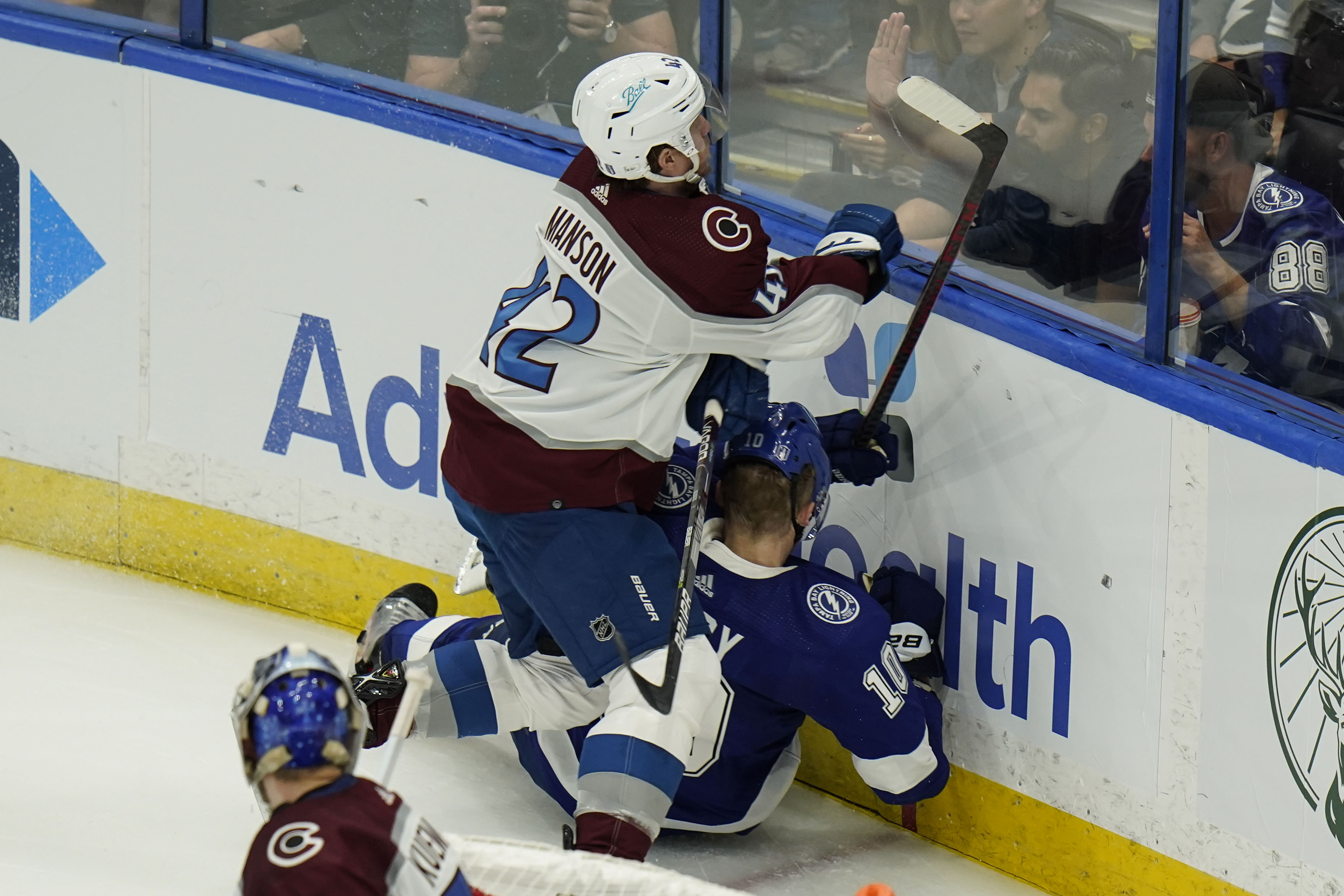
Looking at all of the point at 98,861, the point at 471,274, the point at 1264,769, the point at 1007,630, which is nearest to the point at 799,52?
the point at 471,274

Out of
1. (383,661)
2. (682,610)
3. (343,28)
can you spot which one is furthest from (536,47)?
(682,610)

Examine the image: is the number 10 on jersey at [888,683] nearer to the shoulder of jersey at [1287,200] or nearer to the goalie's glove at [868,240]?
the goalie's glove at [868,240]

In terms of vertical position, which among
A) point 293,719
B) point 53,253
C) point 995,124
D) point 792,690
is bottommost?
point 792,690

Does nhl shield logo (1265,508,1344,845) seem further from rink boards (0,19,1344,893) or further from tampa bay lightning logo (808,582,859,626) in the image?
tampa bay lightning logo (808,582,859,626)

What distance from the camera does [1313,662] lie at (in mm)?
2512

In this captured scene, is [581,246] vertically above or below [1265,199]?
→ below

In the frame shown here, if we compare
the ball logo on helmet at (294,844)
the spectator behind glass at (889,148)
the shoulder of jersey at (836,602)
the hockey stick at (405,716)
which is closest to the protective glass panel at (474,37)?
the spectator behind glass at (889,148)

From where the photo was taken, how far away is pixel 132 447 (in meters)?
4.07

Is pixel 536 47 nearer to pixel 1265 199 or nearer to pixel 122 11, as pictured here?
pixel 122 11

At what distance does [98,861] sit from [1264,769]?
1782 mm

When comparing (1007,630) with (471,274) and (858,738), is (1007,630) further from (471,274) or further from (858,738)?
(471,274)

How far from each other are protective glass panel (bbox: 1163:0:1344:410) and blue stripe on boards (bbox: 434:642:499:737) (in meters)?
1.23


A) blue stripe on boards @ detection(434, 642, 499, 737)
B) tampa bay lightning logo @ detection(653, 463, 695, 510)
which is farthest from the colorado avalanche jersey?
blue stripe on boards @ detection(434, 642, 499, 737)

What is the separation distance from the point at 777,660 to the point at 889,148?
2.93 feet
